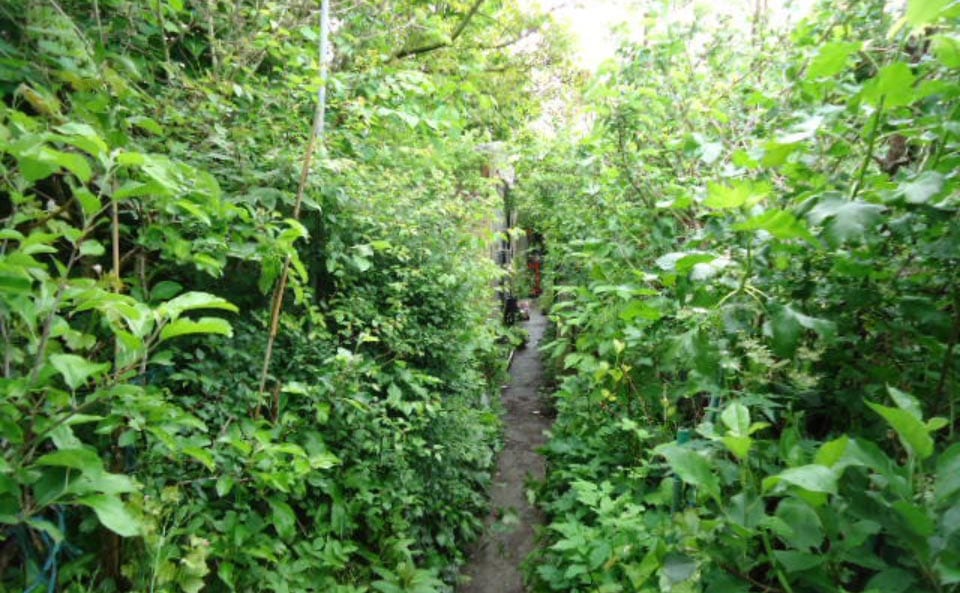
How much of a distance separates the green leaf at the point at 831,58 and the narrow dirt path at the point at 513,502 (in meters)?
3.50

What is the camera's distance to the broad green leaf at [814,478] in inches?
36.4

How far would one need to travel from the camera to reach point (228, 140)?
7.95 feet

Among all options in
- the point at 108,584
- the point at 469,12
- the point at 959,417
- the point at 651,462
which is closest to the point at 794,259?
the point at 959,417

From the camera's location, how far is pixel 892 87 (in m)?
1.08

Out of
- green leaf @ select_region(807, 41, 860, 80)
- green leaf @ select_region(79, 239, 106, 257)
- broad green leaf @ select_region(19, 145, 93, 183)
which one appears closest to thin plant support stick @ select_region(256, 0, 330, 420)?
green leaf @ select_region(79, 239, 106, 257)

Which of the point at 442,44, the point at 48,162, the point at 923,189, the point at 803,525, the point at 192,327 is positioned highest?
Answer: the point at 442,44

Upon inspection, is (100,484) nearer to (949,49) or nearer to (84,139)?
(84,139)

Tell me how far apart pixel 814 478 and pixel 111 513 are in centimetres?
156

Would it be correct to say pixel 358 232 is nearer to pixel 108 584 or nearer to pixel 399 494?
pixel 399 494

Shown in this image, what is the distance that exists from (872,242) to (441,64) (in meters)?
4.50

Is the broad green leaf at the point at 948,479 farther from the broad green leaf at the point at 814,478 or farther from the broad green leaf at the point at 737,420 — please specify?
the broad green leaf at the point at 737,420

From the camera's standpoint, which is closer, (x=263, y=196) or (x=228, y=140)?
(x=263, y=196)

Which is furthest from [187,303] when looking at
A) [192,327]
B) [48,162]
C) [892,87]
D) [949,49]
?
[949,49]

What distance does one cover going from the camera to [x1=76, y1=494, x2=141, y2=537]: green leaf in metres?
1.19
